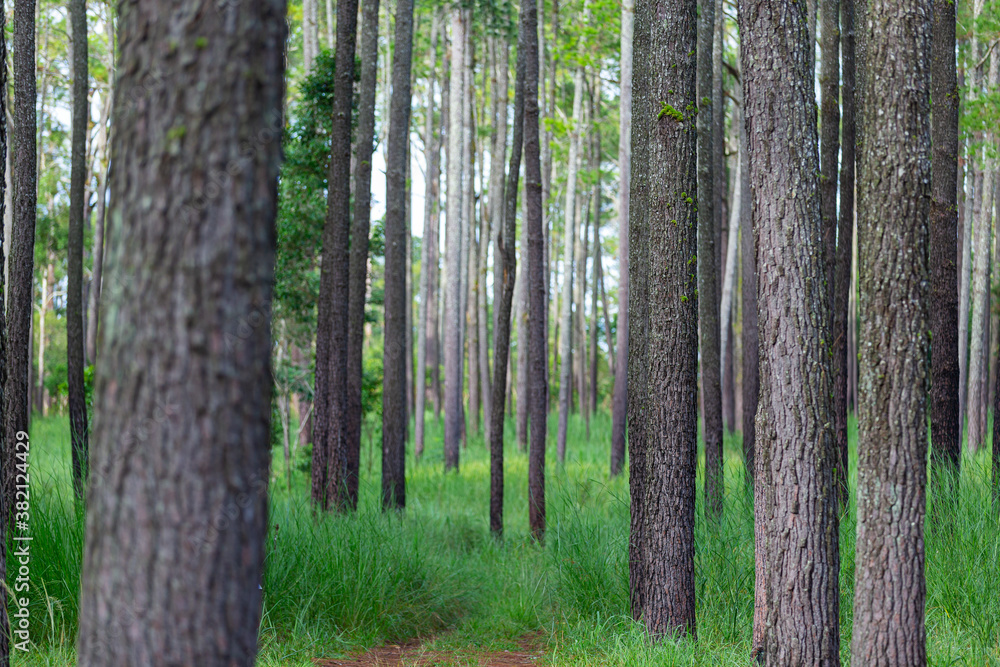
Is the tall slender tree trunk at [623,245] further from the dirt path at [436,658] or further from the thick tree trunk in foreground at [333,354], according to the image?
the dirt path at [436,658]

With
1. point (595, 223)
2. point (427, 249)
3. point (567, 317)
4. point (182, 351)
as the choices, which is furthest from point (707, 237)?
point (595, 223)

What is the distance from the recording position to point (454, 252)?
1301cm

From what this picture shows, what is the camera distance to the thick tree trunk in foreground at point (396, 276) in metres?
8.54

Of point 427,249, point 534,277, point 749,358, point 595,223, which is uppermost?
point 595,223

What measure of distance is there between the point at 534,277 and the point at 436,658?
4364 mm

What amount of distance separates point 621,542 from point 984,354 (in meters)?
10.7

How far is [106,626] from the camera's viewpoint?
5.63 feet

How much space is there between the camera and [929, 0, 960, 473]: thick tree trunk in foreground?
6465 mm

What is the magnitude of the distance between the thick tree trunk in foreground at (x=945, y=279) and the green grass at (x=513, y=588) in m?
0.36

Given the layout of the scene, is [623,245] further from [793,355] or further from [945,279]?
[793,355]

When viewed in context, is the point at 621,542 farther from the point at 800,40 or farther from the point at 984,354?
the point at 984,354

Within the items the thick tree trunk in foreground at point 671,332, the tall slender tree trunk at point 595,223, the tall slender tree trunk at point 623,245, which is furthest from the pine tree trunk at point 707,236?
the tall slender tree trunk at point 595,223

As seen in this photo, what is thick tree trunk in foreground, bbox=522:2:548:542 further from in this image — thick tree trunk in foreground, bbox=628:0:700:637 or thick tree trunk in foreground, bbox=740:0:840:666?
thick tree trunk in foreground, bbox=740:0:840:666

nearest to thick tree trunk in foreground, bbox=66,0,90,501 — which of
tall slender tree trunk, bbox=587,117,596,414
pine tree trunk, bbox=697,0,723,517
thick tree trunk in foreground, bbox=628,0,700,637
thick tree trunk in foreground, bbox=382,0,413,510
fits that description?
thick tree trunk in foreground, bbox=382,0,413,510
